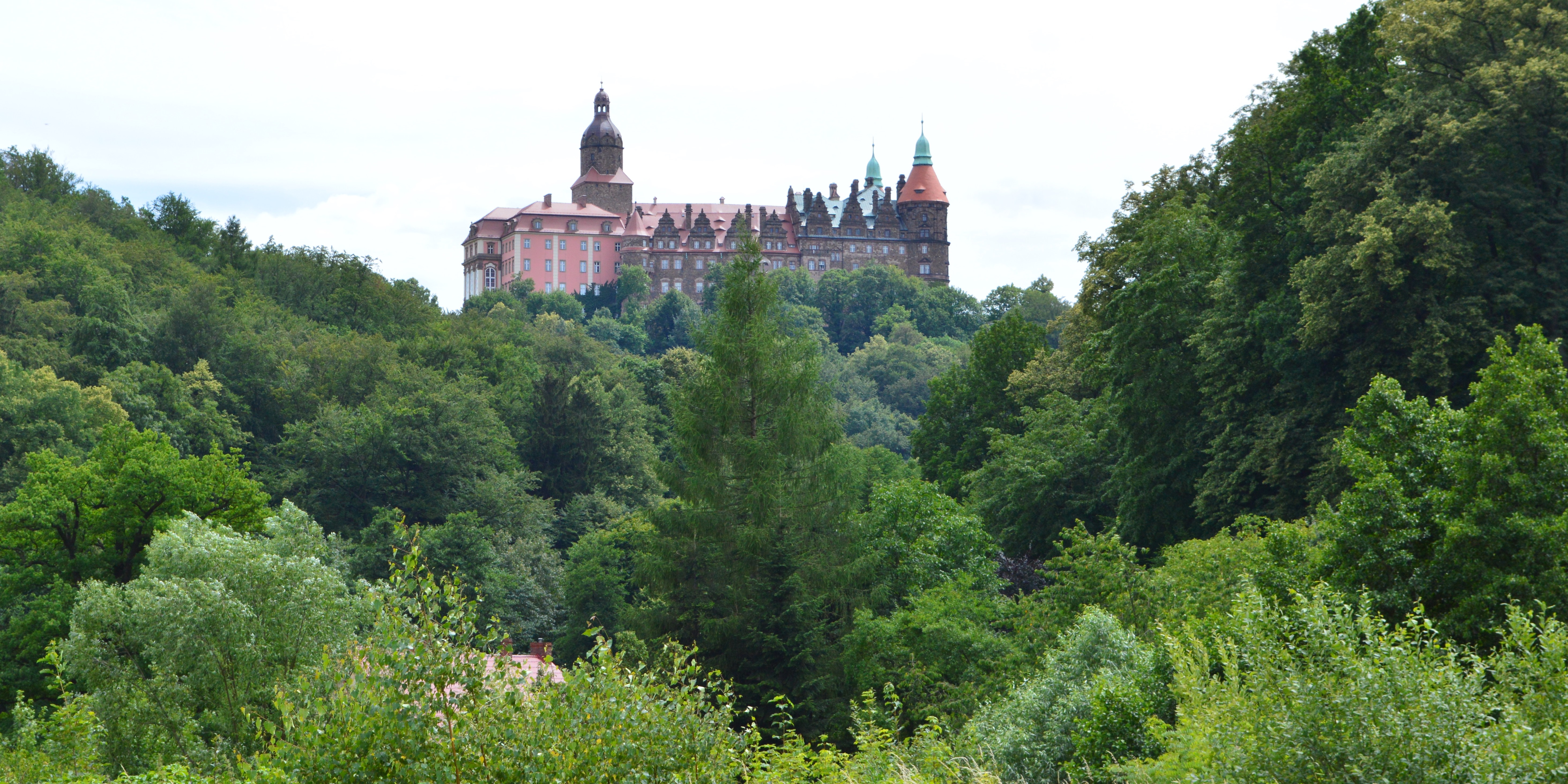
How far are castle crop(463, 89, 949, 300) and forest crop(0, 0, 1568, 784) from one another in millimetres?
74656

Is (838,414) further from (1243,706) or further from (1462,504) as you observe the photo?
(1243,706)

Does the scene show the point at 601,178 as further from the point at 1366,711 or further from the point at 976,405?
the point at 1366,711

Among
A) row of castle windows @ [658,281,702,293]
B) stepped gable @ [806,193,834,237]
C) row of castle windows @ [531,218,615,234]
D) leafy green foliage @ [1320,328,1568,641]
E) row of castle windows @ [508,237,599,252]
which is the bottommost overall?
leafy green foliage @ [1320,328,1568,641]

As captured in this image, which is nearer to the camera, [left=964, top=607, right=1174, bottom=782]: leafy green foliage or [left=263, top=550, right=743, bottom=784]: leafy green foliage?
[left=263, top=550, right=743, bottom=784]: leafy green foliage

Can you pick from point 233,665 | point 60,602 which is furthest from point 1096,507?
point 60,602

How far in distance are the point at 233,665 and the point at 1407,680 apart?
1883 centimetres

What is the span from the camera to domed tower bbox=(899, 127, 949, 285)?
5394 inches

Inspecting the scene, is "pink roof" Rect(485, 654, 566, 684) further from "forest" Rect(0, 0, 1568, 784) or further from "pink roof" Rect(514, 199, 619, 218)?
"pink roof" Rect(514, 199, 619, 218)

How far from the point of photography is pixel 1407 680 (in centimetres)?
847

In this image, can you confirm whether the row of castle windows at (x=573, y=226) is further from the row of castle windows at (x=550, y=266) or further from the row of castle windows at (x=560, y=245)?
the row of castle windows at (x=550, y=266)

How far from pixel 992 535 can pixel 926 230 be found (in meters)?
104

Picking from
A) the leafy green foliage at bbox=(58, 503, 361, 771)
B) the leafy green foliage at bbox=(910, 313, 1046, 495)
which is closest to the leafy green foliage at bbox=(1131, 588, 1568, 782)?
the leafy green foliage at bbox=(58, 503, 361, 771)

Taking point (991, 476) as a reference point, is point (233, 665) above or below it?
below

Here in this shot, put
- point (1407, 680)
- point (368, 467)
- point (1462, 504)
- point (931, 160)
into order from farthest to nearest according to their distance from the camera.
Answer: point (931, 160) → point (368, 467) → point (1462, 504) → point (1407, 680)
